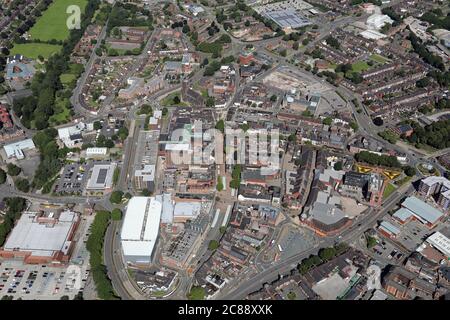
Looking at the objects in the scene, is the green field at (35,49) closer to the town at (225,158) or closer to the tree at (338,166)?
the town at (225,158)

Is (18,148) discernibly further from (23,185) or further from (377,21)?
(377,21)

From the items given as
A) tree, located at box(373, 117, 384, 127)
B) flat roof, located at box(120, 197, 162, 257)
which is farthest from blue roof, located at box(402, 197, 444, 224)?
flat roof, located at box(120, 197, 162, 257)

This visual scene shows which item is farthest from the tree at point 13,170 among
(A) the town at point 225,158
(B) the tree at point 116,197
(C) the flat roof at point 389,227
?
(C) the flat roof at point 389,227

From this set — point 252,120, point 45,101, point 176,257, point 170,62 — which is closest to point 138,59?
point 170,62

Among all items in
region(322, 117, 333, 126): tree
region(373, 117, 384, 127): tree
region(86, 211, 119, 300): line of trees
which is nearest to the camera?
region(86, 211, 119, 300): line of trees

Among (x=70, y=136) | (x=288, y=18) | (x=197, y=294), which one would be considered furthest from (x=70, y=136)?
(x=288, y=18)

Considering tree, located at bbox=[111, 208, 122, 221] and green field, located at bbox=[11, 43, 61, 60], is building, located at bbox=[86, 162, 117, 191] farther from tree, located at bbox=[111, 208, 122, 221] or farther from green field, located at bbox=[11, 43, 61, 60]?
green field, located at bbox=[11, 43, 61, 60]
